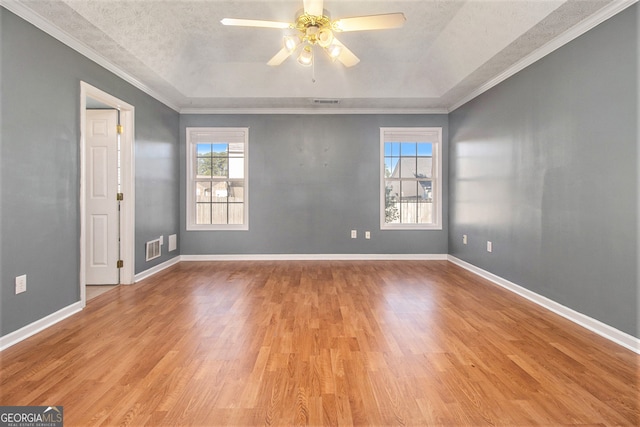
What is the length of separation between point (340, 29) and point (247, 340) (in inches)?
103

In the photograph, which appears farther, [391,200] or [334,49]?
[391,200]

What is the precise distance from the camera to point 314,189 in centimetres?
540

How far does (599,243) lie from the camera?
8.28 feet

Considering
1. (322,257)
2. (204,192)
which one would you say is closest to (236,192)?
(204,192)

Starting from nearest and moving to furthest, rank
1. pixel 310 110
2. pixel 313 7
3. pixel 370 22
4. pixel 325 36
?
pixel 313 7 < pixel 370 22 < pixel 325 36 < pixel 310 110

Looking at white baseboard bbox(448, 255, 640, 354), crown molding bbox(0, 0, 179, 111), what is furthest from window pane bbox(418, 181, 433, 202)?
crown molding bbox(0, 0, 179, 111)

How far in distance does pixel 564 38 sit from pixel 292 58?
3.14 metres

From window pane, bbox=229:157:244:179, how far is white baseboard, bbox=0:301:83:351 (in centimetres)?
304

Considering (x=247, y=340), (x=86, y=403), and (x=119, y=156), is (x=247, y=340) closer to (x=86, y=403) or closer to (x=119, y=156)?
(x=86, y=403)

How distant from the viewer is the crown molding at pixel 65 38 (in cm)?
233

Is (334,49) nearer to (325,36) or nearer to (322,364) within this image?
(325,36)

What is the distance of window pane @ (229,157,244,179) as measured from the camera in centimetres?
546

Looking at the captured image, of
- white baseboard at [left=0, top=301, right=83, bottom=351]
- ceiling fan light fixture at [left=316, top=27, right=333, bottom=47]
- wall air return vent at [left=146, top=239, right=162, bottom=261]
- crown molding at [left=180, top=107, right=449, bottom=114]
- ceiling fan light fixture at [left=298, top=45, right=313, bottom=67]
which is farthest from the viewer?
crown molding at [left=180, top=107, right=449, bottom=114]

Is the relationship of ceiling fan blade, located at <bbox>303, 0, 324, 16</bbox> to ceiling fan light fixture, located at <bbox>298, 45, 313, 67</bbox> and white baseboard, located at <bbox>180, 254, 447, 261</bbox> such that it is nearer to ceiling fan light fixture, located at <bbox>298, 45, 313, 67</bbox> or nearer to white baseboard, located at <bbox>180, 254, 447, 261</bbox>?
ceiling fan light fixture, located at <bbox>298, 45, 313, 67</bbox>
